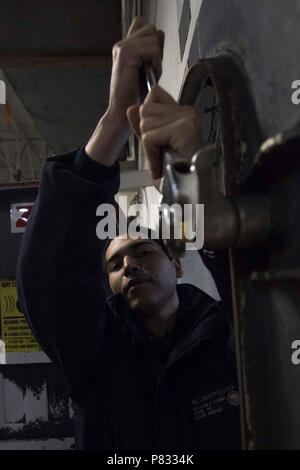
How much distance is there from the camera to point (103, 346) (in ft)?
3.22

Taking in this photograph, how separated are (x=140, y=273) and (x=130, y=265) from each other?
0.12 ft

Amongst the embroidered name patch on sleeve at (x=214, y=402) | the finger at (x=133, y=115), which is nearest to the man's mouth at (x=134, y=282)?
the embroidered name patch on sleeve at (x=214, y=402)

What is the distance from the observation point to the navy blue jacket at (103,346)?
72 centimetres

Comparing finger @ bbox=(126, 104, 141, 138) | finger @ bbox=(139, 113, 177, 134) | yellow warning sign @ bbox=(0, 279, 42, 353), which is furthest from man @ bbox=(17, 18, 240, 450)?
yellow warning sign @ bbox=(0, 279, 42, 353)

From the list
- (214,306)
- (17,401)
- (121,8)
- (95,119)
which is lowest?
(17,401)

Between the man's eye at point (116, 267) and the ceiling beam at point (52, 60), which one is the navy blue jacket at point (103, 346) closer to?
the man's eye at point (116, 267)

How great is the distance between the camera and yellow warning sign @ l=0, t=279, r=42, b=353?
1414 mm

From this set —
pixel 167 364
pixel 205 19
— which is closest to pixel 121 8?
pixel 205 19

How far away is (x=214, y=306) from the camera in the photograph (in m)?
1.00

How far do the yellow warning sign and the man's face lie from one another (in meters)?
0.42

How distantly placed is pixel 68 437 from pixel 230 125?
1.31 meters

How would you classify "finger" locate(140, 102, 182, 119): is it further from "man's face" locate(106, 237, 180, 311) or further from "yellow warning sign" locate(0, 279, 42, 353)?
"yellow warning sign" locate(0, 279, 42, 353)
